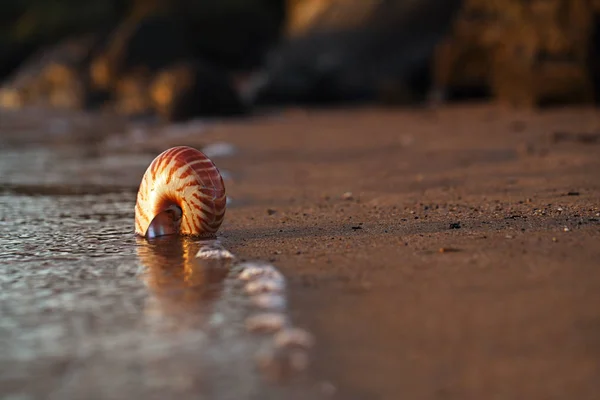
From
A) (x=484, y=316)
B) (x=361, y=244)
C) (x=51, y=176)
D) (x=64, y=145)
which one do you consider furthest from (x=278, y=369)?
(x=64, y=145)

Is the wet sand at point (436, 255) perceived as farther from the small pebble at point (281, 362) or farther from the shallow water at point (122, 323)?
the shallow water at point (122, 323)

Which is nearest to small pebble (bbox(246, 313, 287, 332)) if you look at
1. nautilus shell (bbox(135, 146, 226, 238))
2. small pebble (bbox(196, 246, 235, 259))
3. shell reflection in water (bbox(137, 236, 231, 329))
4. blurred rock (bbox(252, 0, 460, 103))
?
shell reflection in water (bbox(137, 236, 231, 329))

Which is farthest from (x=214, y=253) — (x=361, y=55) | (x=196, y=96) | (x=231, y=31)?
(x=231, y=31)

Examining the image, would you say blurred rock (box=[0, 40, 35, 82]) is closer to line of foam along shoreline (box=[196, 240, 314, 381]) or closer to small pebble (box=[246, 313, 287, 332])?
line of foam along shoreline (box=[196, 240, 314, 381])

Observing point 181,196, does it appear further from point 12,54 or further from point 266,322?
point 12,54

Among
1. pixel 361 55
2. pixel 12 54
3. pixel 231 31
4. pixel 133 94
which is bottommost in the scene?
pixel 133 94
